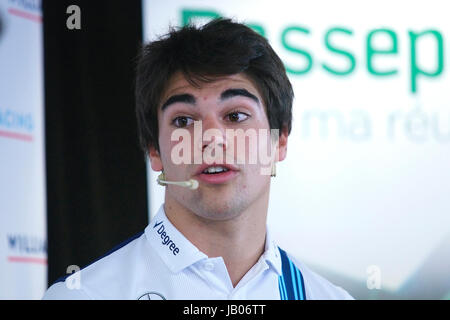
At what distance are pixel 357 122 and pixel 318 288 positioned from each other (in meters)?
0.73

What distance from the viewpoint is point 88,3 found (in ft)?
10.5

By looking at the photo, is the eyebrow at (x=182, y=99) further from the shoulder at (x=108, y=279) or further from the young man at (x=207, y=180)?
the shoulder at (x=108, y=279)

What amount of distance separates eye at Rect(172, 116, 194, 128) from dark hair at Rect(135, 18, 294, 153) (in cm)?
10

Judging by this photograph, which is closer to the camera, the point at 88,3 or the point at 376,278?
the point at 376,278

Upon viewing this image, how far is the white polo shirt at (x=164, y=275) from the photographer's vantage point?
246 cm

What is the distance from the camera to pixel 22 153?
3.25 meters

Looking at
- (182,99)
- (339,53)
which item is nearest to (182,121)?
(182,99)

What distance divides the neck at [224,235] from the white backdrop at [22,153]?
3.00ft

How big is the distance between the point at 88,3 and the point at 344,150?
3.78 feet

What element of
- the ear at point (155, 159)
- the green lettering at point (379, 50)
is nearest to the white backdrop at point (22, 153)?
the ear at point (155, 159)

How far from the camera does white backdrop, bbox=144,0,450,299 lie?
10.1 ft

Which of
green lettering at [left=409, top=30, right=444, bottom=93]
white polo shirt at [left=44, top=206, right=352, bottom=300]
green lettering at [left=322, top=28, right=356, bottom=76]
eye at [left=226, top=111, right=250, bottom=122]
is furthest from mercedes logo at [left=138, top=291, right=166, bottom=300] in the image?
green lettering at [left=409, top=30, right=444, bottom=93]

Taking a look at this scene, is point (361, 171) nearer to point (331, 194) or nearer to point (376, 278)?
point (331, 194)
